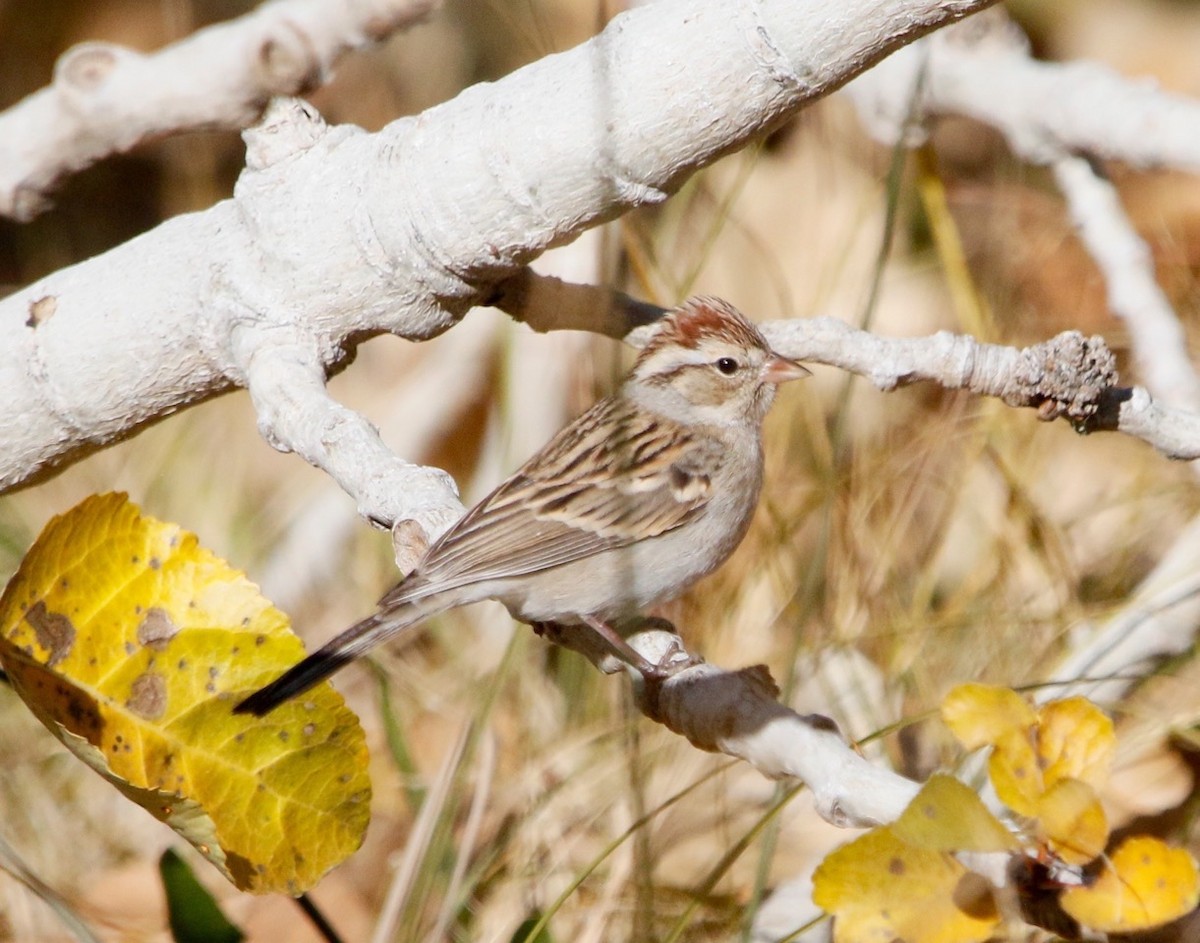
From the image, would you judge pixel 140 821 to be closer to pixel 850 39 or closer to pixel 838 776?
pixel 838 776

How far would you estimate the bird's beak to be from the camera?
2512 millimetres

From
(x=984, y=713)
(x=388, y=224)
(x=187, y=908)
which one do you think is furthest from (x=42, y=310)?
(x=984, y=713)

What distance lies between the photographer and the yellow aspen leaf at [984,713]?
4.23 ft

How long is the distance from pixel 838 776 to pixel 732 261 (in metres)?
2.95

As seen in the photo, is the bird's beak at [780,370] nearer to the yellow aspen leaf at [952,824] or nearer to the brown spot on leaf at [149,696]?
the brown spot on leaf at [149,696]

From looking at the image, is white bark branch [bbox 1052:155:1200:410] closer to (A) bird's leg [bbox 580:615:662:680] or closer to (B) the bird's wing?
(B) the bird's wing

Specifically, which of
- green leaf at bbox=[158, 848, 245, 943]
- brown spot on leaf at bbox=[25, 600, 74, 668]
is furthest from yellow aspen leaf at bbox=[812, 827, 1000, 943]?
green leaf at bbox=[158, 848, 245, 943]

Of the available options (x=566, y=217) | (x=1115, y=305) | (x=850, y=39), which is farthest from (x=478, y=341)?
(x=850, y=39)

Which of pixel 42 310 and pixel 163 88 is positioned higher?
pixel 163 88

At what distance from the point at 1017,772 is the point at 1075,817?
0.26ft

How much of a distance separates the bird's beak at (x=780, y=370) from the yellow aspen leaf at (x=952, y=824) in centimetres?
138

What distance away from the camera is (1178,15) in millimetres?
4805

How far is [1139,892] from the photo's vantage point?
3.97ft

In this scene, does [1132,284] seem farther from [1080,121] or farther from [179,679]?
[179,679]
